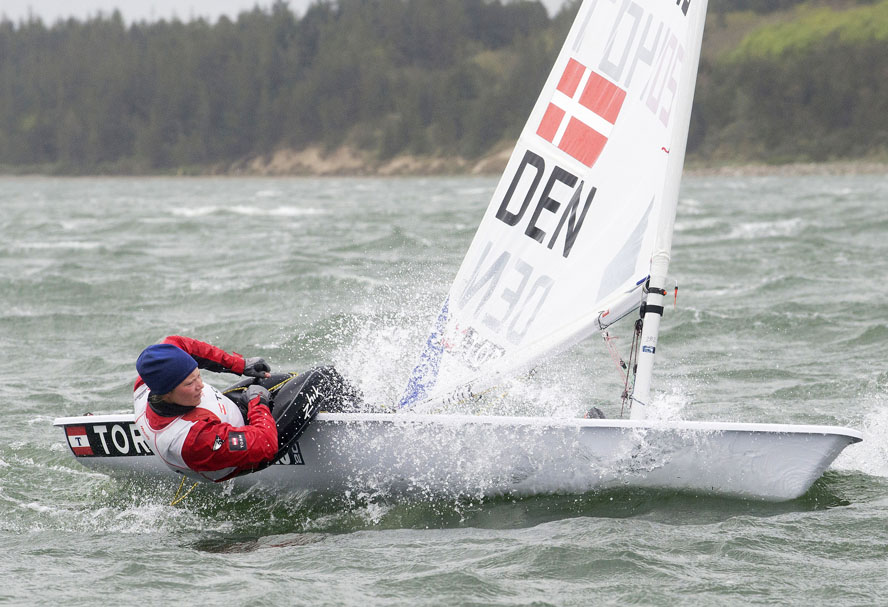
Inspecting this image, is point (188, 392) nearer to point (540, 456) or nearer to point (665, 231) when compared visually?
point (540, 456)

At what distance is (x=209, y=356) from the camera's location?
14.1ft

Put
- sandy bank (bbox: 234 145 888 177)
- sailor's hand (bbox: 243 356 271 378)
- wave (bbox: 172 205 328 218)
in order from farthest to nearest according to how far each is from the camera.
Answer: sandy bank (bbox: 234 145 888 177) < wave (bbox: 172 205 328 218) < sailor's hand (bbox: 243 356 271 378)

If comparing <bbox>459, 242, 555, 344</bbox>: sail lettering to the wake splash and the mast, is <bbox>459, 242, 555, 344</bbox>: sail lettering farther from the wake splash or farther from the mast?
the wake splash

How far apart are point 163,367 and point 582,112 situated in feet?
6.18

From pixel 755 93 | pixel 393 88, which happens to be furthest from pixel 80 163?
pixel 755 93

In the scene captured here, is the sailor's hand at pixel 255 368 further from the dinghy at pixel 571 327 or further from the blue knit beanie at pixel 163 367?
the blue knit beanie at pixel 163 367

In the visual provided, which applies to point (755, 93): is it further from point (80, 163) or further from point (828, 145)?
point (80, 163)

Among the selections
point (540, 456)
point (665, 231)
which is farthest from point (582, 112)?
point (540, 456)

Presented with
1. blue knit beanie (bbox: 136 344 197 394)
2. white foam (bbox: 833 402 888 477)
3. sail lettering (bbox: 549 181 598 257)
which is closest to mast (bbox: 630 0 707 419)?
sail lettering (bbox: 549 181 598 257)

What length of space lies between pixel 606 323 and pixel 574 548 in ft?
3.13

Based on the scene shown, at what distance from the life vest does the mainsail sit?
0.84 metres

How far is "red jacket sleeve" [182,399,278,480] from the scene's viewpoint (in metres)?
3.84

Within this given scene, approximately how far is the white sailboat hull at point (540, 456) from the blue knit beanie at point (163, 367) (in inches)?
27.2

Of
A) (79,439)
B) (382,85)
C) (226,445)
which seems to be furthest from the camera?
(382,85)
